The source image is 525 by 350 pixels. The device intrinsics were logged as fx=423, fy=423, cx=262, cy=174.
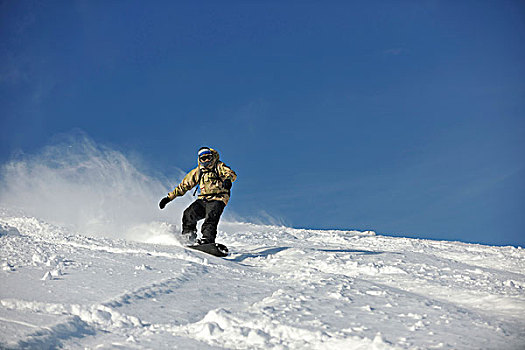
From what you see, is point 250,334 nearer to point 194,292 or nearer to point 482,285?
point 194,292

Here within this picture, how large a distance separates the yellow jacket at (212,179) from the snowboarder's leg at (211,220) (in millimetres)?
144

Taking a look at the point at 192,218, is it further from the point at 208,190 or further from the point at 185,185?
the point at 185,185

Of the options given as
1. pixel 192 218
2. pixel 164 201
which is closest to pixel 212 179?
pixel 192 218

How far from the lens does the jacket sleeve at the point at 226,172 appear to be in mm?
7875

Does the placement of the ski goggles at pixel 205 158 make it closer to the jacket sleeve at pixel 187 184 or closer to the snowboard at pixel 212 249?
the jacket sleeve at pixel 187 184

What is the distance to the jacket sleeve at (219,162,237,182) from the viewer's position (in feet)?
25.8

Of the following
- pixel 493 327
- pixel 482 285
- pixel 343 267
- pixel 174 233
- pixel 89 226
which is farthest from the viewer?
pixel 89 226

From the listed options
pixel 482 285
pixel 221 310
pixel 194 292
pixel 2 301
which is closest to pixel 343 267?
pixel 482 285

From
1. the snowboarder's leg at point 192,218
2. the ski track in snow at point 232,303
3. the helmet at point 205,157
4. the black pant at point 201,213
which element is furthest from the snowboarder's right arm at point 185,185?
the ski track in snow at point 232,303

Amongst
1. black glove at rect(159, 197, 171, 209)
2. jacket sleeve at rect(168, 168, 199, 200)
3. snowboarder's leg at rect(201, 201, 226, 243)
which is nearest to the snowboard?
snowboarder's leg at rect(201, 201, 226, 243)

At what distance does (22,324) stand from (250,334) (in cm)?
151

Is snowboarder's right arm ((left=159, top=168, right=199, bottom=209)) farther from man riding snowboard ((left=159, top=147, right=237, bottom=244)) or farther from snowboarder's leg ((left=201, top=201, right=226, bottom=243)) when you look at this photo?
snowboarder's leg ((left=201, top=201, right=226, bottom=243))

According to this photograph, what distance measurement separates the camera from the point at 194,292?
159 inches

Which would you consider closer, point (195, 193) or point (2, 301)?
point (2, 301)
